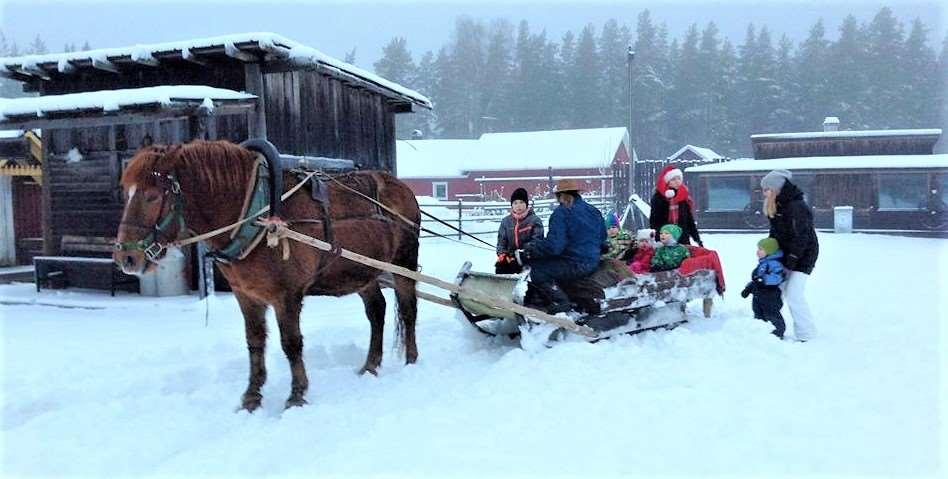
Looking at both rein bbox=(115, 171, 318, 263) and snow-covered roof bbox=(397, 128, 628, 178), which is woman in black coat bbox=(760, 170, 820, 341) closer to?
rein bbox=(115, 171, 318, 263)

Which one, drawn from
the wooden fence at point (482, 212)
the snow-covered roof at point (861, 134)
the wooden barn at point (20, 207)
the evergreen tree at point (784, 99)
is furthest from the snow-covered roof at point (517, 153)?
the wooden barn at point (20, 207)

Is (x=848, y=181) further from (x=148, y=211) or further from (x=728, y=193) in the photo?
A: (x=148, y=211)

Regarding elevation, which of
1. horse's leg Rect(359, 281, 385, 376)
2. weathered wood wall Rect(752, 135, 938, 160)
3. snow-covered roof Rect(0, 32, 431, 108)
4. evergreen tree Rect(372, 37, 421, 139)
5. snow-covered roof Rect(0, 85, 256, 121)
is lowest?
horse's leg Rect(359, 281, 385, 376)

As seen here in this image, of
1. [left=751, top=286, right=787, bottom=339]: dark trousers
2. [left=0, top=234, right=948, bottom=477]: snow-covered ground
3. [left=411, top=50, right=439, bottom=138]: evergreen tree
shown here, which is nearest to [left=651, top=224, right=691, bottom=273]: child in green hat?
[left=0, top=234, right=948, bottom=477]: snow-covered ground

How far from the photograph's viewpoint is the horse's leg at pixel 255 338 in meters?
4.82

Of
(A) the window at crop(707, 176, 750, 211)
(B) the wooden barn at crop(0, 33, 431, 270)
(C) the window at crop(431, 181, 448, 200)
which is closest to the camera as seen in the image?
(B) the wooden barn at crop(0, 33, 431, 270)

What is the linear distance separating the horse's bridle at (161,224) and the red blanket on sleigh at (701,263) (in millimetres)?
4323

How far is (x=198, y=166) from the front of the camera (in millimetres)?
4445

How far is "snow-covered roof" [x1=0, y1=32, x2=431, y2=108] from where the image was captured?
9.34 m

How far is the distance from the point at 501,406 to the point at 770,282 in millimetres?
3284

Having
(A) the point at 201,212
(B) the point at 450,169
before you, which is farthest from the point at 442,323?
(B) the point at 450,169

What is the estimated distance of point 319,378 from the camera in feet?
17.8

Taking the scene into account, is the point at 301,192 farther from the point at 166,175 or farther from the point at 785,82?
the point at 785,82

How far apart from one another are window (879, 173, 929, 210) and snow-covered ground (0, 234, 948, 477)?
56.6ft
